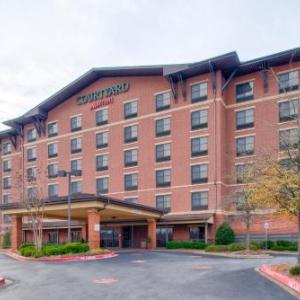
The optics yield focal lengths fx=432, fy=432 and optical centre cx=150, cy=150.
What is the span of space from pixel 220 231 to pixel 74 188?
22.9 meters

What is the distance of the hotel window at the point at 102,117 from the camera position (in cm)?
5544

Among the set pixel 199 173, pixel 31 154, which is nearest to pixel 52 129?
pixel 31 154

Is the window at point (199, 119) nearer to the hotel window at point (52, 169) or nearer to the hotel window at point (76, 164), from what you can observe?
the hotel window at point (76, 164)

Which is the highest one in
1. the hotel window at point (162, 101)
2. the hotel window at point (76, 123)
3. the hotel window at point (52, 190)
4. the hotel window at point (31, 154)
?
the hotel window at point (162, 101)

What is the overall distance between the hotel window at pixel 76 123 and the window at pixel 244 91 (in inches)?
846

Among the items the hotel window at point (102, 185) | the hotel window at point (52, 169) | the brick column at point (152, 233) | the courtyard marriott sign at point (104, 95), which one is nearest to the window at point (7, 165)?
the hotel window at point (52, 169)

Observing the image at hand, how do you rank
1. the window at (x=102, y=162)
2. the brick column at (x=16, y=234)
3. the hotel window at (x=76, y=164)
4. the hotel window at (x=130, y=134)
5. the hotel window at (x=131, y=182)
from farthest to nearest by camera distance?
the hotel window at (x=76, y=164) → the window at (x=102, y=162) → the hotel window at (x=130, y=134) → the hotel window at (x=131, y=182) → the brick column at (x=16, y=234)

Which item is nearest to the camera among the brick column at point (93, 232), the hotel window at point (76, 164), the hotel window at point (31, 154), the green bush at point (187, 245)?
the brick column at point (93, 232)

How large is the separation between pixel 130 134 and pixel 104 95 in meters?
6.73

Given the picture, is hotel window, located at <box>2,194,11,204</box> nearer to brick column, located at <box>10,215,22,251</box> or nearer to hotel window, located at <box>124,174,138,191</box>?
hotel window, located at <box>124,174,138,191</box>

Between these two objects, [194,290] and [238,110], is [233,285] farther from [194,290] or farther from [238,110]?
[238,110]

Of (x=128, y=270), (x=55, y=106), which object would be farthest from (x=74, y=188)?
(x=128, y=270)

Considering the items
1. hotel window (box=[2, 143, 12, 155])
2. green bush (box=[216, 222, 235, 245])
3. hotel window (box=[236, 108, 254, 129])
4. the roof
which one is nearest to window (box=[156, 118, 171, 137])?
the roof

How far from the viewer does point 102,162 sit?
55.3 metres
